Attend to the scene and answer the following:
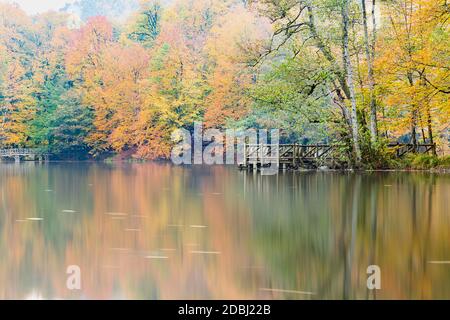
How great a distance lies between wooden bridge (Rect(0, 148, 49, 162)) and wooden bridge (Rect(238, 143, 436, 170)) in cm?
2768

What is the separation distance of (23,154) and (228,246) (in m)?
48.1

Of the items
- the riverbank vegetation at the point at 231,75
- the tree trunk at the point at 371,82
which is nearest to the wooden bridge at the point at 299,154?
the riverbank vegetation at the point at 231,75

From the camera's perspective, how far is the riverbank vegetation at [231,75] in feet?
90.0

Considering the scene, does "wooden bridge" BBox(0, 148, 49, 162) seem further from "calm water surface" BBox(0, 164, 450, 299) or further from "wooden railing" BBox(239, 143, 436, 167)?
"calm water surface" BBox(0, 164, 450, 299)

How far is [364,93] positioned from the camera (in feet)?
94.0

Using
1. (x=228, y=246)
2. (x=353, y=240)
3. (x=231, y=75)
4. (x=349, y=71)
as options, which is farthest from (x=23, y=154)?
(x=353, y=240)

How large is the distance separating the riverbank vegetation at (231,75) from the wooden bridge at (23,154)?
4.23ft

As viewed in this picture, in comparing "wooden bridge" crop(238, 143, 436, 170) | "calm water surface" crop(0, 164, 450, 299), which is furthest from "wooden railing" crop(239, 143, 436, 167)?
"calm water surface" crop(0, 164, 450, 299)

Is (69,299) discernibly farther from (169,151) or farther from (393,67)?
(169,151)

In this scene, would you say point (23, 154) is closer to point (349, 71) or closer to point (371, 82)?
point (371, 82)

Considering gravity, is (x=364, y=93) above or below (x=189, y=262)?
above

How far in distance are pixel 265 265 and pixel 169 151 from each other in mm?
43590

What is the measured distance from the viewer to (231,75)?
45156 millimetres

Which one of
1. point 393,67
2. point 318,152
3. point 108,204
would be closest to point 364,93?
point 393,67
